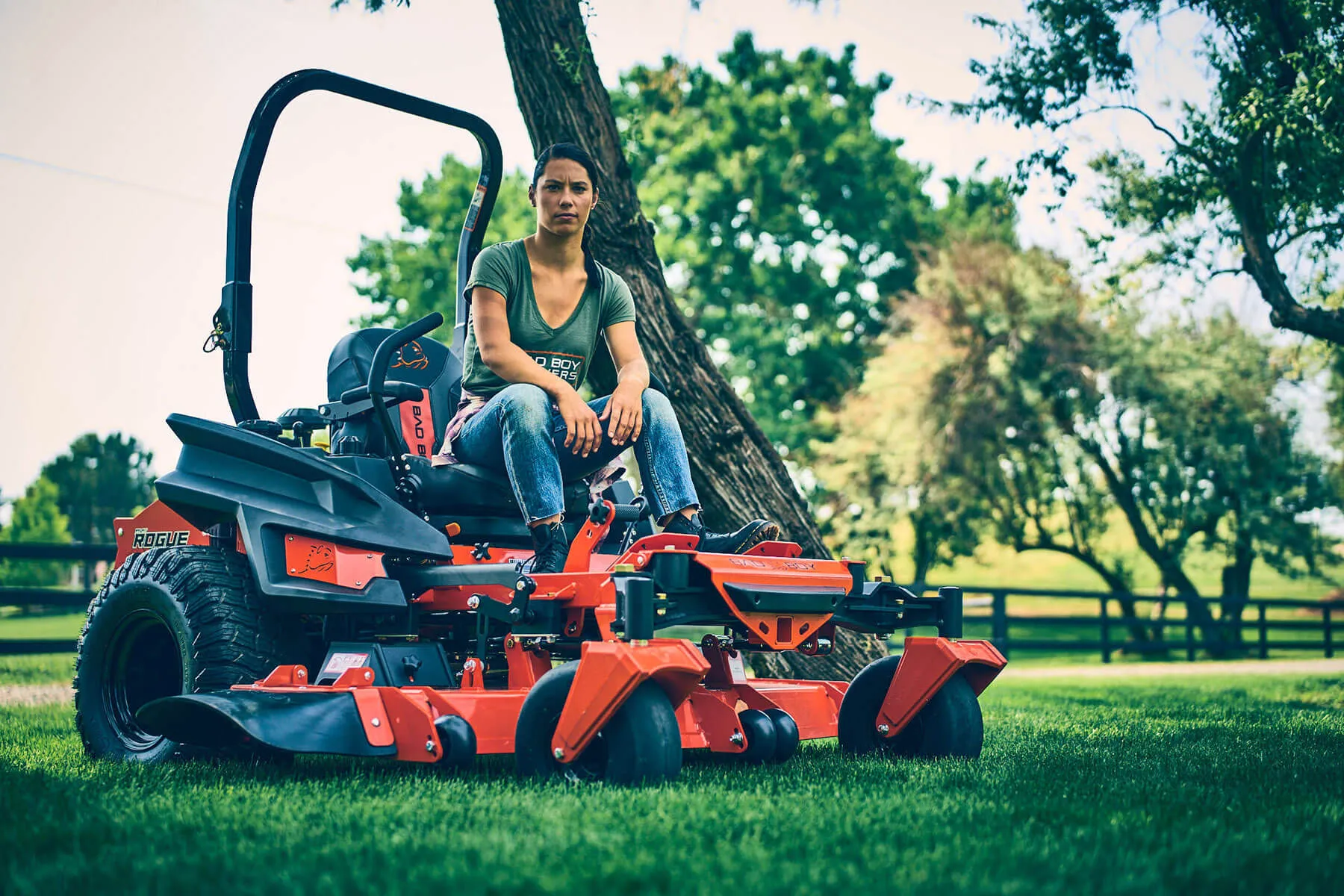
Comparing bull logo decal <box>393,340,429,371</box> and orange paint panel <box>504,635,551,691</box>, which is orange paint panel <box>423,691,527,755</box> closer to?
orange paint panel <box>504,635,551,691</box>

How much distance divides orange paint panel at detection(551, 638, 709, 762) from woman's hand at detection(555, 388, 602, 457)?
3.12 ft

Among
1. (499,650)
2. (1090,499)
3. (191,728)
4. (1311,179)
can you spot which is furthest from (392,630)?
(1090,499)

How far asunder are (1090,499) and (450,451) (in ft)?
72.3

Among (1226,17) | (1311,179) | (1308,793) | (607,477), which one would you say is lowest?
(1308,793)

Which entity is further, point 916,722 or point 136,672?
point 136,672

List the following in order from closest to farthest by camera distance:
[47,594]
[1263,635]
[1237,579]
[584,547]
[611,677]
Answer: [611,677] → [584,547] → [47,594] → [1263,635] → [1237,579]

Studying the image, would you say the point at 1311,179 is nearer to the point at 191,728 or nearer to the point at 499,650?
the point at 499,650

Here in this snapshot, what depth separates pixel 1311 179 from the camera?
8.67 metres

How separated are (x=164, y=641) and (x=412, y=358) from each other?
1533mm

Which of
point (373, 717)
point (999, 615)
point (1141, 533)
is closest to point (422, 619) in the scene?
point (373, 717)

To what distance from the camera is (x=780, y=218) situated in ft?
89.0

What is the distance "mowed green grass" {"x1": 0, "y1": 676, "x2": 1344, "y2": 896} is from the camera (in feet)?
8.86

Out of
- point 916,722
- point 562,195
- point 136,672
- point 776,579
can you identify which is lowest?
point 916,722

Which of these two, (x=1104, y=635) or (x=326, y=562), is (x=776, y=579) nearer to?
(x=326, y=562)
